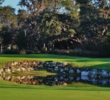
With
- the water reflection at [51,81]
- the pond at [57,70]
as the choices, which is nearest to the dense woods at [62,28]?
the pond at [57,70]

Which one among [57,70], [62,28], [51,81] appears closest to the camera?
[51,81]

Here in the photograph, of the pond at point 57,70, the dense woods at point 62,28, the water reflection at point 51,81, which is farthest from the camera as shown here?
the dense woods at point 62,28

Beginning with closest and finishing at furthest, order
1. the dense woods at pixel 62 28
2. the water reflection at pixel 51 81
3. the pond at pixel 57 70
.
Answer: the water reflection at pixel 51 81, the pond at pixel 57 70, the dense woods at pixel 62 28

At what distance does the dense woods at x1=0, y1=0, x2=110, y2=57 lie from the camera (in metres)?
56.0

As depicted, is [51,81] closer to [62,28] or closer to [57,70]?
[57,70]

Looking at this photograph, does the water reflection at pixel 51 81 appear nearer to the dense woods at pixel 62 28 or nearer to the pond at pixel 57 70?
the pond at pixel 57 70

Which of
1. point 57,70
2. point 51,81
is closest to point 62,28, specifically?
point 57,70

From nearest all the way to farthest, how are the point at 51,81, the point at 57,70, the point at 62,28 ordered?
the point at 51,81 < the point at 57,70 < the point at 62,28

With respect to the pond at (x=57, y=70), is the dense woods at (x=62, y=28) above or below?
above

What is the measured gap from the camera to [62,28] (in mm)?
59062

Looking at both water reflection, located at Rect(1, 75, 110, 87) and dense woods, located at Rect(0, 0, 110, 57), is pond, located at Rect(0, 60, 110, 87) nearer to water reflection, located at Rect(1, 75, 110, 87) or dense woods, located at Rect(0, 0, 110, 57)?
water reflection, located at Rect(1, 75, 110, 87)

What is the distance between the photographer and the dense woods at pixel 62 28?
184ft

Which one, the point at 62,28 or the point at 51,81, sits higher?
the point at 62,28

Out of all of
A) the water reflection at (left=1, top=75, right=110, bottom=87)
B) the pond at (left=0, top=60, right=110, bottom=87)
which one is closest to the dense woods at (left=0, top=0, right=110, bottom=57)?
the pond at (left=0, top=60, right=110, bottom=87)
